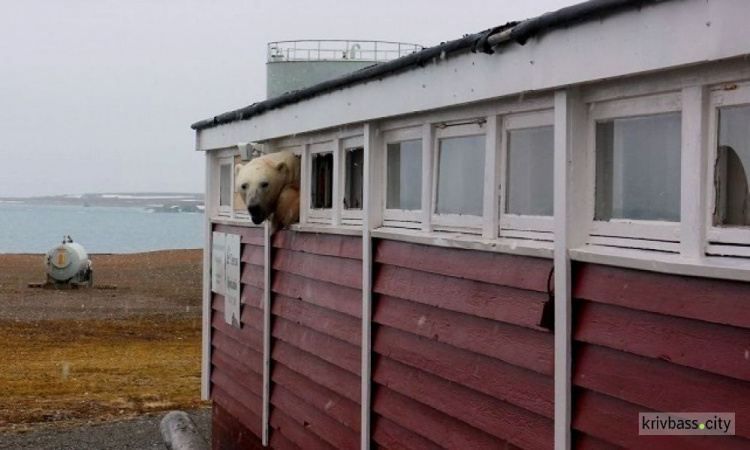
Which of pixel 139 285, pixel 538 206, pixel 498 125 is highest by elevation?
pixel 498 125

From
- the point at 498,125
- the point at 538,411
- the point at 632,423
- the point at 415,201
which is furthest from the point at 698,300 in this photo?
the point at 415,201

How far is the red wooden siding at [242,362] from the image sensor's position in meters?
9.69

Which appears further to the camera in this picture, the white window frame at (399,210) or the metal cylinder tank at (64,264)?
the metal cylinder tank at (64,264)

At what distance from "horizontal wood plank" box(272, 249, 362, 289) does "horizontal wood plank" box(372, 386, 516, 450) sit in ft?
2.70

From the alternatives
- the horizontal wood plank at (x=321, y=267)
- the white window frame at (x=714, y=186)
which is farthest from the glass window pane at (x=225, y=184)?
the white window frame at (x=714, y=186)

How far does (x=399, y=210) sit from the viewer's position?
6664mm

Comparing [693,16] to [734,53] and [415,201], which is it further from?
[415,201]

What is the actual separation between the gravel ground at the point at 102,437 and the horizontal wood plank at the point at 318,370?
188 inches

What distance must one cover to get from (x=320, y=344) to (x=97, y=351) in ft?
51.7

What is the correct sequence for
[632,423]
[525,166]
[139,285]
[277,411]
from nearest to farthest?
[632,423], [525,166], [277,411], [139,285]

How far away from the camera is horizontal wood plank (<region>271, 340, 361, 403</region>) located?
7246 millimetres

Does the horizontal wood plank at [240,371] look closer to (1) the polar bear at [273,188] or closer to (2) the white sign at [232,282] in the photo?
(2) the white sign at [232,282]

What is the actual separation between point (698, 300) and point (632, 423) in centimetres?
58

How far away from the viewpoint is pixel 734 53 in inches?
137
